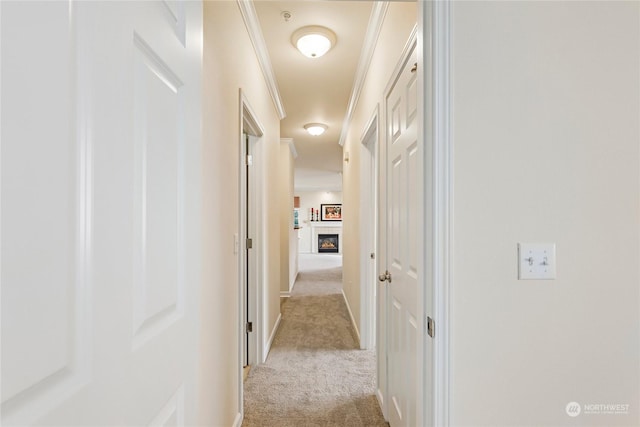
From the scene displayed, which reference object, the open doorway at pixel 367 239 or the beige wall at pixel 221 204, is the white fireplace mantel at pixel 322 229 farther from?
the beige wall at pixel 221 204

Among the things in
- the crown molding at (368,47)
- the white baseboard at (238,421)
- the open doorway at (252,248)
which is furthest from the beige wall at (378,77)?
the white baseboard at (238,421)

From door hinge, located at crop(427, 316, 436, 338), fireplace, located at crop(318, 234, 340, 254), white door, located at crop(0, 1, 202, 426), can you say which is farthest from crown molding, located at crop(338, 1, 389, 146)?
fireplace, located at crop(318, 234, 340, 254)

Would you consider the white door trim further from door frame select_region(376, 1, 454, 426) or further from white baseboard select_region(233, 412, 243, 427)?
white baseboard select_region(233, 412, 243, 427)

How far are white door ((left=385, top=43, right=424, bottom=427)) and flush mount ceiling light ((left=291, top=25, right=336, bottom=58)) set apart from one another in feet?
2.26

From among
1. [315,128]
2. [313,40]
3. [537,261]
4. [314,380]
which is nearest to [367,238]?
[314,380]

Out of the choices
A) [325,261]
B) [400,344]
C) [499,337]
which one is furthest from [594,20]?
[325,261]

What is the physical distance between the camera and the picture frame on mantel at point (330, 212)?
11.5 meters

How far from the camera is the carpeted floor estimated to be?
2006mm

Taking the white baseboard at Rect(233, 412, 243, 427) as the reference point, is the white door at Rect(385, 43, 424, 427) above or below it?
above

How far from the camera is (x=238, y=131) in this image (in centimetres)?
187

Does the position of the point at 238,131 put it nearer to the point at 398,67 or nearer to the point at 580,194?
the point at 398,67

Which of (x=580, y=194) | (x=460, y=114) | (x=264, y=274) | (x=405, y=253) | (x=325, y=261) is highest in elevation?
(x=460, y=114)

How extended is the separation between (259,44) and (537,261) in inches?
84.5

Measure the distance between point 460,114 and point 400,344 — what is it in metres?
1.24
